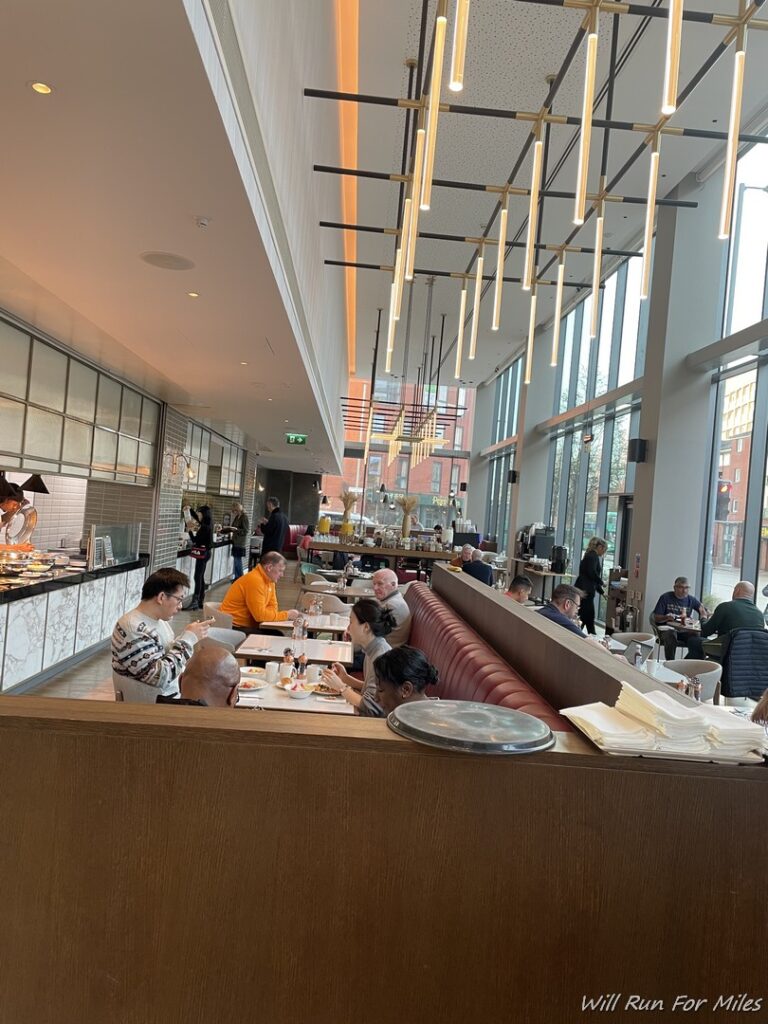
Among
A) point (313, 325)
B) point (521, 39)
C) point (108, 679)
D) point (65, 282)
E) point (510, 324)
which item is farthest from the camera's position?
point (510, 324)

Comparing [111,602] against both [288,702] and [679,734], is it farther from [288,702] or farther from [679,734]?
[679,734]

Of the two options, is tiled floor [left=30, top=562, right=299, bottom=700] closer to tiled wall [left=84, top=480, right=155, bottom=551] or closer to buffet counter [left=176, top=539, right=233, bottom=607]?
tiled wall [left=84, top=480, right=155, bottom=551]

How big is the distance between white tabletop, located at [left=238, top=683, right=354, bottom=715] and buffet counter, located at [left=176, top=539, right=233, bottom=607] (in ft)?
25.9

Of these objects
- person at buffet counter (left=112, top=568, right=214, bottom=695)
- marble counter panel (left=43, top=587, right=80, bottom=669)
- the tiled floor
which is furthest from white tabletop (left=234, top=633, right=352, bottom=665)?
marble counter panel (left=43, top=587, right=80, bottom=669)

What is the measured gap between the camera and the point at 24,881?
57.7 inches

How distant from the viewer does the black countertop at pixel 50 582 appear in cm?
517

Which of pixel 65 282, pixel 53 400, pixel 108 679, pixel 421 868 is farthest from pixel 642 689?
pixel 53 400

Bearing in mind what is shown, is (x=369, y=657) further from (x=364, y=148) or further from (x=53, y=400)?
(x=364, y=148)

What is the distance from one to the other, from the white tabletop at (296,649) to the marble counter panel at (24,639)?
1862 millimetres

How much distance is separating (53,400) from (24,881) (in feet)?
19.5

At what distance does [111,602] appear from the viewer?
761 cm

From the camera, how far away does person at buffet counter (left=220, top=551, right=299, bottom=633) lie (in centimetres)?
591

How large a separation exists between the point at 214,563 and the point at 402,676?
11.2 metres

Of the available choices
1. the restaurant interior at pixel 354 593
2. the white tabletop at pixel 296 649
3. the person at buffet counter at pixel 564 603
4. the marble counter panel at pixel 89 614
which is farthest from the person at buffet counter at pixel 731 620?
the marble counter panel at pixel 89 614
